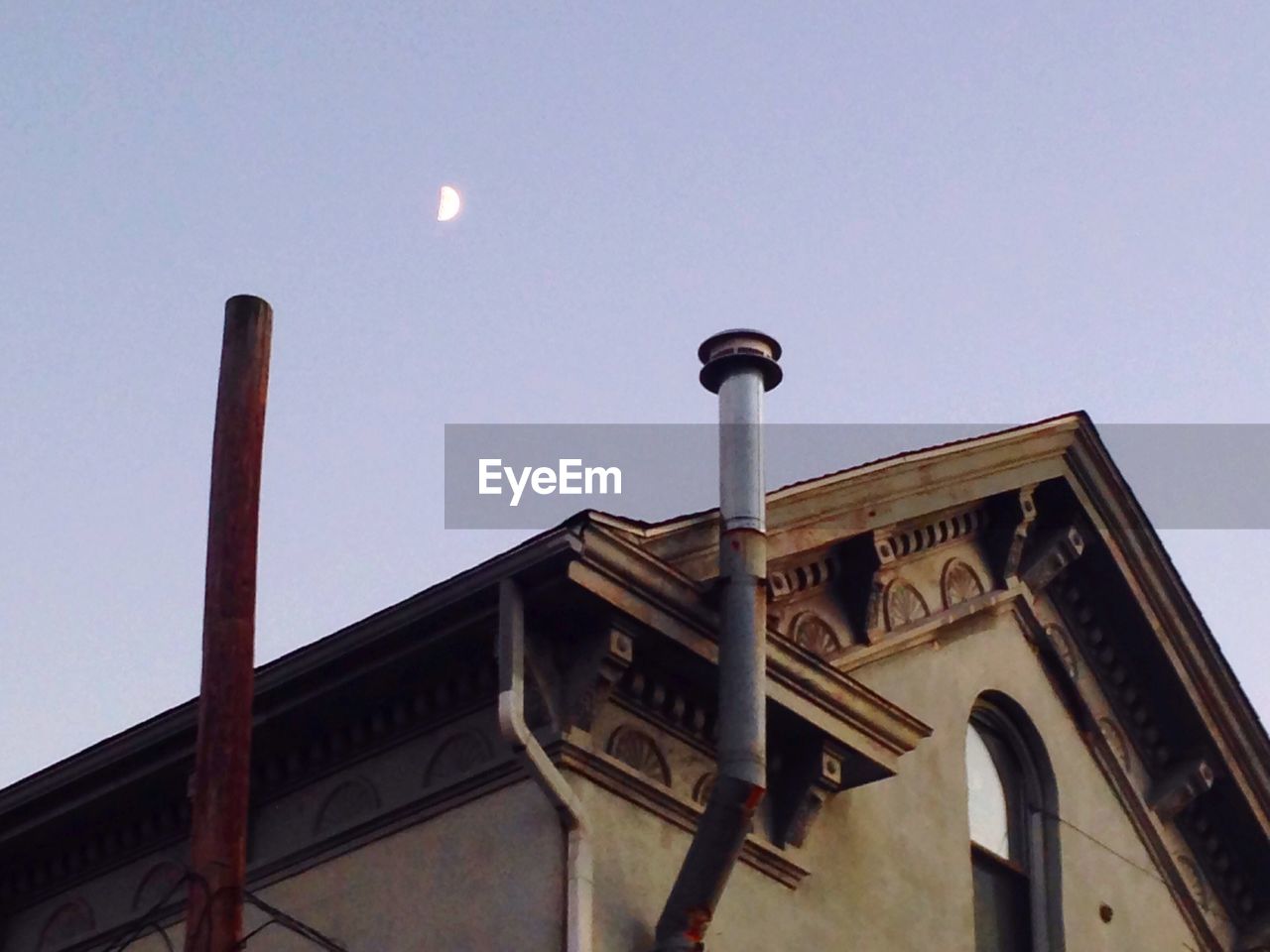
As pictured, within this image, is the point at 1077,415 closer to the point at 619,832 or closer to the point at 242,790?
the point at 619,832

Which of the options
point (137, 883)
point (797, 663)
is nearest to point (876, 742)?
point (797, 663)

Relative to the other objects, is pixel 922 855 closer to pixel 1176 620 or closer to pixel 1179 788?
pixel 1179 788

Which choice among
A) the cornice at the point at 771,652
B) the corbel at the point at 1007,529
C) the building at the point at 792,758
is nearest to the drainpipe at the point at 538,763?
the building at the point at 792,758

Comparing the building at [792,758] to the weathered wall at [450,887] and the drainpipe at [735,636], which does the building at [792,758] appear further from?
the drainpipe at [735,636]

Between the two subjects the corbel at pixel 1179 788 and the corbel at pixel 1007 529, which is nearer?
the corbel at pixel 1007 529

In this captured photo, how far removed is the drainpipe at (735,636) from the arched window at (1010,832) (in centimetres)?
359

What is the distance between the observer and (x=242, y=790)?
29.1 feet

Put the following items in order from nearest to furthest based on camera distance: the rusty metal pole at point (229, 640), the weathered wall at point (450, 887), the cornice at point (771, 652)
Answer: the rusty metal pole at point (229, 640), the weathered wall at point (450, 887), the cornice at point (771, 652)

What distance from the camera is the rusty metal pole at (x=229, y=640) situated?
864cm

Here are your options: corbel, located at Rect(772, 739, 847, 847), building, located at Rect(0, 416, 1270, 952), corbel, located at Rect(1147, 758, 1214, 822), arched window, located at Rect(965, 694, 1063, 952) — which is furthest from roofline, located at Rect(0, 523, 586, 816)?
corbel, located at Rect(1147, 758, 1214, 822)

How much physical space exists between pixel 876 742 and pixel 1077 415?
14.0ft

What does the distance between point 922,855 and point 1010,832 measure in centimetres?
172

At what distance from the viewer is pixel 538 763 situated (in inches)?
452

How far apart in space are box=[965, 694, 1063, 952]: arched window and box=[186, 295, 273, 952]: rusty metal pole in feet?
23.2
